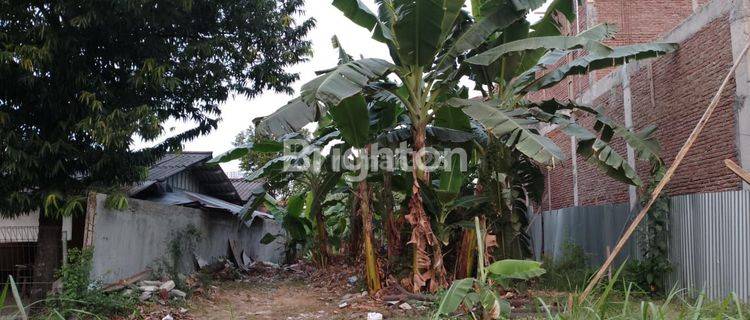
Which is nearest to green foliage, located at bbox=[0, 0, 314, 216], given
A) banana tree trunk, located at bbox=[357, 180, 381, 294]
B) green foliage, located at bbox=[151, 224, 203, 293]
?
green foliage, located at bbox=[151, 224, 203, 293]

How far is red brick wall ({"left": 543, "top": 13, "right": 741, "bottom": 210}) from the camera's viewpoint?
7543 millimetres

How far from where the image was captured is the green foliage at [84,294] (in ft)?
24.5

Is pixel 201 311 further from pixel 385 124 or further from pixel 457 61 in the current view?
pixel 457 61

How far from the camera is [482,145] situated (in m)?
8.88

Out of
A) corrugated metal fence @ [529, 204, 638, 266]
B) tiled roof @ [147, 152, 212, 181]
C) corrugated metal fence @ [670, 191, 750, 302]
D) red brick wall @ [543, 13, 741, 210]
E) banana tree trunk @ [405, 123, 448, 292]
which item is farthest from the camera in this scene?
tiled roof @ [147, 152, 212, 181]

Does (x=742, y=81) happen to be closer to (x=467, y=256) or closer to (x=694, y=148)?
(x=694, y=148)

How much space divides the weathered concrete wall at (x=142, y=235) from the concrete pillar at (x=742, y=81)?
27.5ft

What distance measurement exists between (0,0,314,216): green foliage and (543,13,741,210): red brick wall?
6434 mm

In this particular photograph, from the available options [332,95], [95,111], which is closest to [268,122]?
[332,95]

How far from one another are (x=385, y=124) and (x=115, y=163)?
4.04 metres

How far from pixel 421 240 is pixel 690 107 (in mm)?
4246

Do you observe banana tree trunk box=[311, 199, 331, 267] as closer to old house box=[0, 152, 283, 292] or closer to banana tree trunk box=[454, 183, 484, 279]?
old house box=[0, 152, 283, 292]

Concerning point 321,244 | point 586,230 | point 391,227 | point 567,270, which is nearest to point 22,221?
point 391,227

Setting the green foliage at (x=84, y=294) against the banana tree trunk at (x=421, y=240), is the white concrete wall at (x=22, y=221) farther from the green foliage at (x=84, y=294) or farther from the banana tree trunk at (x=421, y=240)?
the banana tree trunk at (x=421, y=240)
